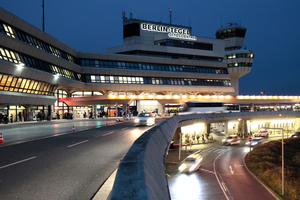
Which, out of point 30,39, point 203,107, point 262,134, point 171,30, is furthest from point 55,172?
point 171,30

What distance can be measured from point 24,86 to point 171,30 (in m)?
55.3

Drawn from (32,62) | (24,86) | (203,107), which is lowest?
(203,107)

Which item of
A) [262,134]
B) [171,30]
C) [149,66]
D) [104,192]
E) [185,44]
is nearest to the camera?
[104,192]

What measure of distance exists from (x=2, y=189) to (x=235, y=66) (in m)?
95.8

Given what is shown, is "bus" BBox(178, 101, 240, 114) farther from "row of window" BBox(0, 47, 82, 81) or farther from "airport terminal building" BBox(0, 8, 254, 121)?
"row of window" BBox(0, 47, 82, 81)

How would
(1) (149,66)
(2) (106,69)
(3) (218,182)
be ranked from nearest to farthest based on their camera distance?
1. (3) (218,182)
2. (2) (106,69)
3. (1) (149,66)

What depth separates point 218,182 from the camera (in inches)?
1243

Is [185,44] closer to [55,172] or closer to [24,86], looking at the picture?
[24,86]

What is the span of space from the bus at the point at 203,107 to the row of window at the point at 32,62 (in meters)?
27.0

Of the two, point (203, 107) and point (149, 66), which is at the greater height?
point (149, 66)

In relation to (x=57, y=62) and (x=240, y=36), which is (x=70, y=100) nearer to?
(x=57, y=62)

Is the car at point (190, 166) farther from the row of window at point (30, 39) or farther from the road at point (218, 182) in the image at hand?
the row of window at point (30, 39)

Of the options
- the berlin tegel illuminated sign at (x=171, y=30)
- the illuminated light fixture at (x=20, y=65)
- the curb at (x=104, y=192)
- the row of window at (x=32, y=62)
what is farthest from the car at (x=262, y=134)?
the curb at (x=104, y=192)

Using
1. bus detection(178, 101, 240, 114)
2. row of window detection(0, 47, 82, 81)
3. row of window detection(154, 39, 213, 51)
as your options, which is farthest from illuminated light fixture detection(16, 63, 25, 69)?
row of window detection(154, 39, 213, 51)
